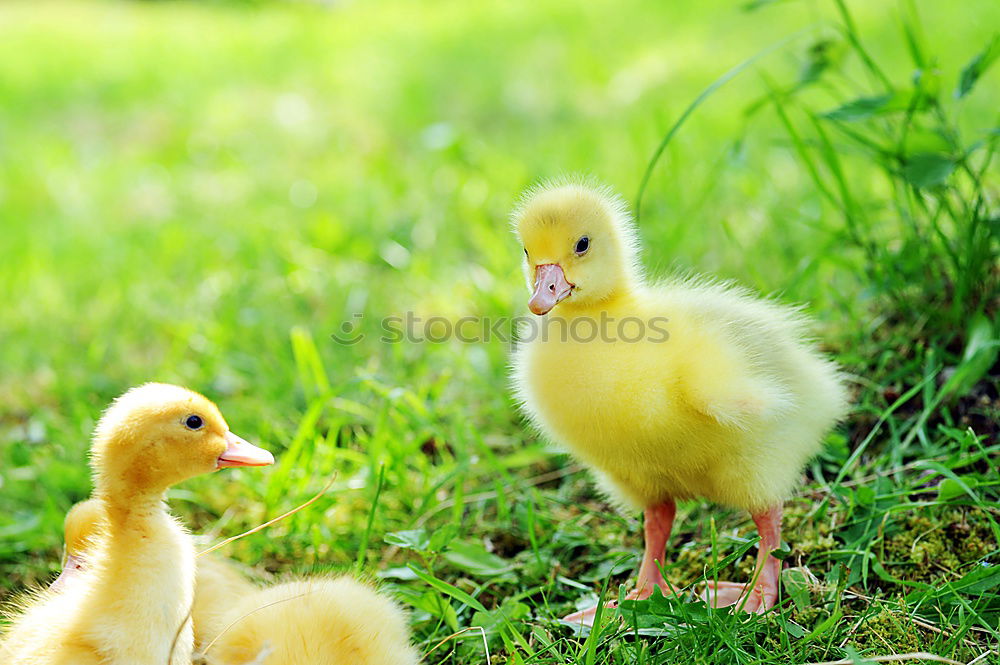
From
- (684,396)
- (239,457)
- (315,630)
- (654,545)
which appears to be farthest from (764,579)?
(239,457)

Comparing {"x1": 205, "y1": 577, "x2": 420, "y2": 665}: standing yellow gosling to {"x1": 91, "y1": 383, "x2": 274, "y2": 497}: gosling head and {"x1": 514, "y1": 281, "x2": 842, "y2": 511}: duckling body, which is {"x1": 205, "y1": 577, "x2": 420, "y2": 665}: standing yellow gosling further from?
{"x1": 514, "y1": 281, "x2": 842, "y2": 511}: duckling body

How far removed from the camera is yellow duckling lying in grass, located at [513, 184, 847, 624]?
188 centimetres

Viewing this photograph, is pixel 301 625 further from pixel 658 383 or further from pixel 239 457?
pixel 658 383

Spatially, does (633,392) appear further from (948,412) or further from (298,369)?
(298,369)

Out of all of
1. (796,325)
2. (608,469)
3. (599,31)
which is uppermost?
(599,31)

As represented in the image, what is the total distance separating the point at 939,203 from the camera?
8.46ft

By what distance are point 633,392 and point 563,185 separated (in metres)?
0.55

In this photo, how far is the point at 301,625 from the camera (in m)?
1.79

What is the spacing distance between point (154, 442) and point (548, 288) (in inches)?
31.9

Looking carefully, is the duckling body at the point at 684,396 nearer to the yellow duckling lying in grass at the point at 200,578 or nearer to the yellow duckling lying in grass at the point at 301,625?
the yellow duckling lying in grass at the point at 301,625

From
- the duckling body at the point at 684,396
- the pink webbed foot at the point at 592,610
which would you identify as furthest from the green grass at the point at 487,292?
the duckling body at the point at 684,396

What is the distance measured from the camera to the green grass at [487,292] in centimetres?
214

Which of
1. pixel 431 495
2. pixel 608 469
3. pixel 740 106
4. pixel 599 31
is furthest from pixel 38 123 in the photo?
pixel 608 469

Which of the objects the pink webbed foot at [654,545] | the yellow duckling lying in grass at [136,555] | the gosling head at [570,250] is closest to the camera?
the yellow duckling lying in grass at [136,555]
